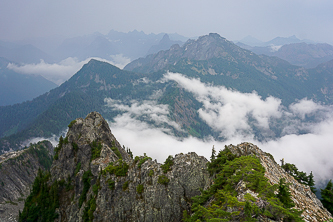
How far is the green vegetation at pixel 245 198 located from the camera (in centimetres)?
2125

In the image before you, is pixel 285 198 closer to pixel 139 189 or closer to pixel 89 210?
pixel 139 189

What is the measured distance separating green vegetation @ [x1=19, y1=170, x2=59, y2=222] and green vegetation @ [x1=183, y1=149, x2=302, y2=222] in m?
78.2

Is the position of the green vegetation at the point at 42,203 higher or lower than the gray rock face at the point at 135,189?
lower

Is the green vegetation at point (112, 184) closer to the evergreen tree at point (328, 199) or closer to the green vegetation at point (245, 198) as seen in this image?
the green vegetation at point (245, 198)

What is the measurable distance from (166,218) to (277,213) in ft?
124

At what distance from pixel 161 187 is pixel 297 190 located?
33993 millimetres

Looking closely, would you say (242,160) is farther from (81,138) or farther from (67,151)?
(67,151)

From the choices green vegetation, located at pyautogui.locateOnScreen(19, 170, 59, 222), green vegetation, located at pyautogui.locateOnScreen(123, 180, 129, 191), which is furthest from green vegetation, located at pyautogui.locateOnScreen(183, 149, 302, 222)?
green vegetation, located at pyautogui.locateOnScreen(19, 170, 59, 222)

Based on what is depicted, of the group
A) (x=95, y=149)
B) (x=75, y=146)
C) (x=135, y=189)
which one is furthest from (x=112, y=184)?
(x=75, y=146)

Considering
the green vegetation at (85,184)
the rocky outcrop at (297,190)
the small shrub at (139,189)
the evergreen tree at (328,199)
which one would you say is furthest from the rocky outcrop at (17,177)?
the evergreen tree at (328,199)

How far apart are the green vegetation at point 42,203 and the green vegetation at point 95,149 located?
21942 mm

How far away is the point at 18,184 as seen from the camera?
158375mm

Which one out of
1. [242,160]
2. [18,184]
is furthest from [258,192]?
[18,184]

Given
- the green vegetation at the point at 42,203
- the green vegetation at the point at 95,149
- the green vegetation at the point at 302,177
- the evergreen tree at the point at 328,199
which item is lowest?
the green vegetation at the point at 42,203
